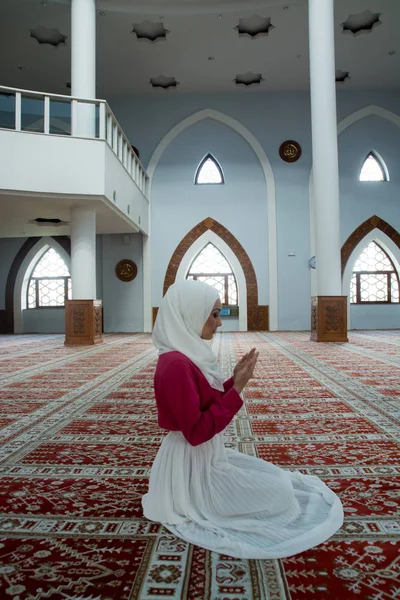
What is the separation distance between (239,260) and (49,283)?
4359 millimetres

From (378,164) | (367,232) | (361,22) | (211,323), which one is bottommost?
(211,323)

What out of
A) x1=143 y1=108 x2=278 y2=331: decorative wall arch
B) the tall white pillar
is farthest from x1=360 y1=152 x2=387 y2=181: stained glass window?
the tall white pillar

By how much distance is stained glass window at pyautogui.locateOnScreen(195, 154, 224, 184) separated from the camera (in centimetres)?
1034

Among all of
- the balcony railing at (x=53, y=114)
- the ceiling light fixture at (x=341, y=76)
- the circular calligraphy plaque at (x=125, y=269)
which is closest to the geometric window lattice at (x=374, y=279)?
the ceiling light fixture at (x=341, y=76)

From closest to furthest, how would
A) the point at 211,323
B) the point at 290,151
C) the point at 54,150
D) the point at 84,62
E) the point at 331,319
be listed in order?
the point at 211,323
the point at 54,150
the point at 84,62
the point at 331,319
the point at 290,151

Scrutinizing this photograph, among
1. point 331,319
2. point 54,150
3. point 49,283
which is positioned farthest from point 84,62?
point 49,283

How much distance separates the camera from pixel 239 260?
33.0 feet

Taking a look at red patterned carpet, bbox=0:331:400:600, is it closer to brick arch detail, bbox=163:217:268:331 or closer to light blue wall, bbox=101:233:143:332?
brick arch detail, bbox=163:217:268:331

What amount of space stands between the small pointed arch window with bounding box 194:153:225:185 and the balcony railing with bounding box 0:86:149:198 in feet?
13.1

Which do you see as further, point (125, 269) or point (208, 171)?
point (208, 171)

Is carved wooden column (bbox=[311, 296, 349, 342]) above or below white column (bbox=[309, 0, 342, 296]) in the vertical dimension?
below

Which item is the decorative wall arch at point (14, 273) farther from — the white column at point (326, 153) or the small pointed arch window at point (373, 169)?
the small pointed arch window at point (373, 169)

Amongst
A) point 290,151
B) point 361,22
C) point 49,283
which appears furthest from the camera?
point 49,283

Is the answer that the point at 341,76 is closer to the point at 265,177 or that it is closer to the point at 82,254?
the point at 265,177
